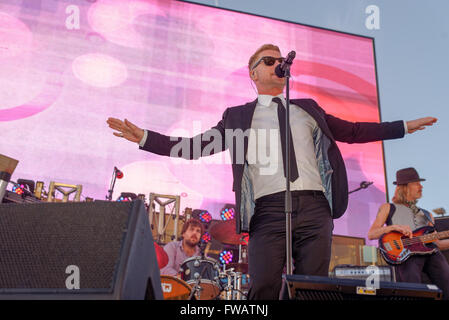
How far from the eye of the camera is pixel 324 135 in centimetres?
198

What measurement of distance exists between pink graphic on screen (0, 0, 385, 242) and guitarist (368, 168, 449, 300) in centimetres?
240

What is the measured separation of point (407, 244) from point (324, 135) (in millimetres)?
2222

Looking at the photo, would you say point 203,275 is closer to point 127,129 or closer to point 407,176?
point 407,176

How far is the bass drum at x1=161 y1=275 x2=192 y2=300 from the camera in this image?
387 cm

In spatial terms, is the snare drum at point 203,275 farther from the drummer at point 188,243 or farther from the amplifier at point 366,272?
the amplifier at point 366,272

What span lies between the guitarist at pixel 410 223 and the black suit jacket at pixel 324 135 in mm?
1970

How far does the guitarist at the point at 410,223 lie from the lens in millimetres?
3488

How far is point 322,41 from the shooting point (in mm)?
7340

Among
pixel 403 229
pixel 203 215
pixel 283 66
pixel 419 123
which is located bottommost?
pixel 403 229

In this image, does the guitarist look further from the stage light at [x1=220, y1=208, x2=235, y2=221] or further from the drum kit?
the stage light at [x1=220, y1=208, x2=235, y2=221]

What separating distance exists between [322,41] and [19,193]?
555 cm

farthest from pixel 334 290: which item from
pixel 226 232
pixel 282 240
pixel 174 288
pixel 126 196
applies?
pixel 126 196

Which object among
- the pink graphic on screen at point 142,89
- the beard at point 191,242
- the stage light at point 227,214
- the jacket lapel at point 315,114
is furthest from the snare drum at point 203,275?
the jacket lapel at point 315,114

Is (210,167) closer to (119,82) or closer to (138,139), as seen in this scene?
(119,82)
